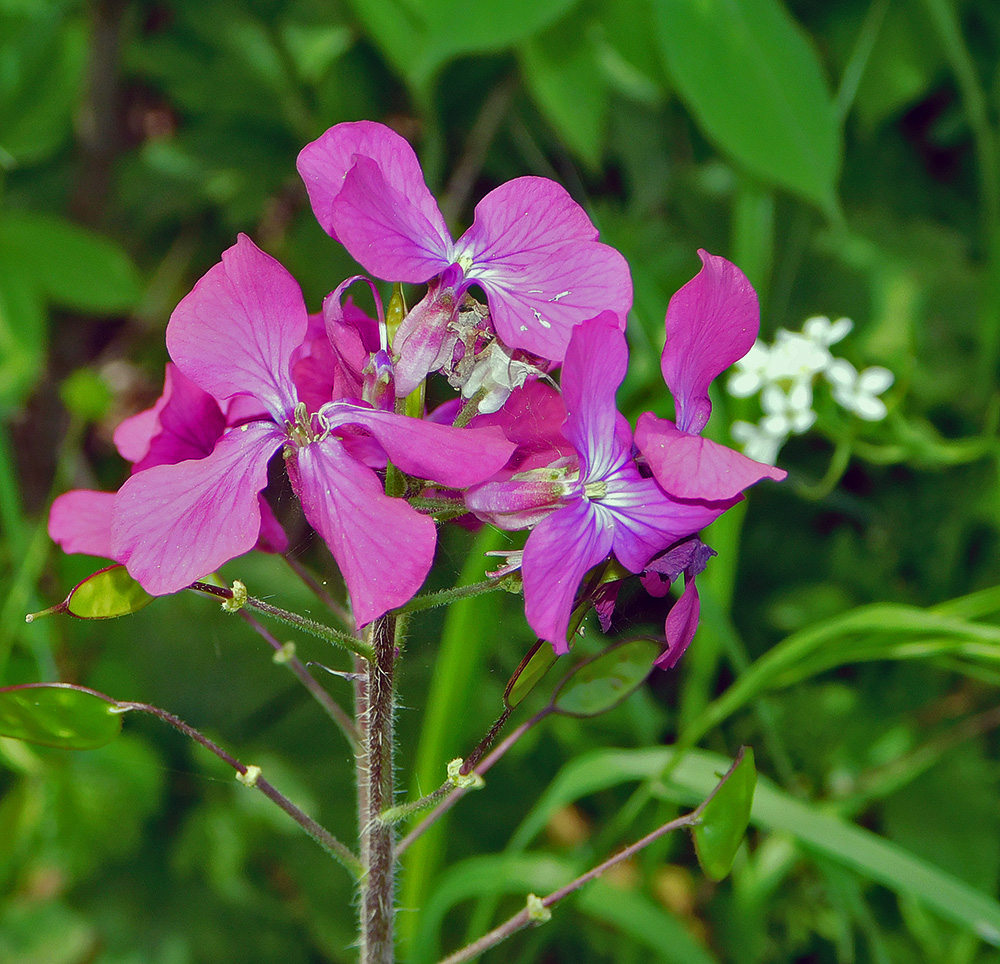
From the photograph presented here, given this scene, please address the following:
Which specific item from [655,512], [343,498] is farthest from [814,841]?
[343,498]

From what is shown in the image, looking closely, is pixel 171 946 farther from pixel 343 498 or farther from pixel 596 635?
pixel 343 498

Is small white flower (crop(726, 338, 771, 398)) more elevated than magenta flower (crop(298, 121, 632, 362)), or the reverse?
magenta flower (crop(298, 121, 632, 362))

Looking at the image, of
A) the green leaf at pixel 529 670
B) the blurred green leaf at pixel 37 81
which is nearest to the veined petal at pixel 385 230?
the green leaf at pixel 529 670

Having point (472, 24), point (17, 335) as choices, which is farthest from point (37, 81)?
point (472, 24)

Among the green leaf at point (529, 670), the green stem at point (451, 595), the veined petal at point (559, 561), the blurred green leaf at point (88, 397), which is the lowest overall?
the blurred green leaf at point (88, 397)

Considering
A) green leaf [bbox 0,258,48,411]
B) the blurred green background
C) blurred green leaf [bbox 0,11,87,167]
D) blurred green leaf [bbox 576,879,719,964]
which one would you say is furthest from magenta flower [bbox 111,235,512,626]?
blurred green leaf [bbox 0,11,87,167]

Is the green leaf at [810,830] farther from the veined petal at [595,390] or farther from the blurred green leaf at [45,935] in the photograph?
the blurred green leaf at [45,935]

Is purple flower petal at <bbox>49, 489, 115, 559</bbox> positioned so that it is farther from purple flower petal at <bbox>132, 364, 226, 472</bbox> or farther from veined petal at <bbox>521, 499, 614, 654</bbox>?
veined petal at <bbox>521, 499, 614, 654</bbox>
